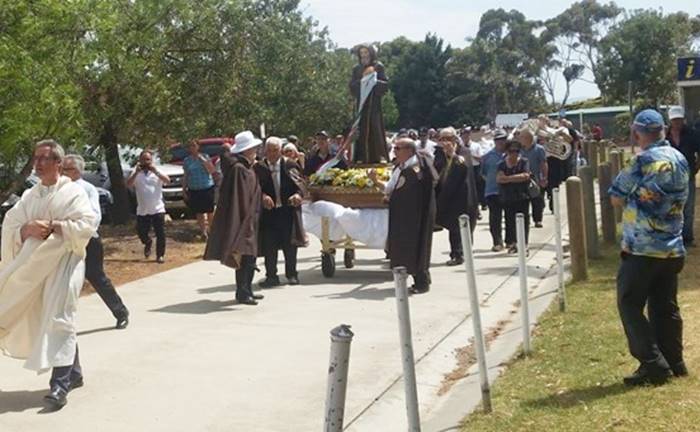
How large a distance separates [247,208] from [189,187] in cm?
663

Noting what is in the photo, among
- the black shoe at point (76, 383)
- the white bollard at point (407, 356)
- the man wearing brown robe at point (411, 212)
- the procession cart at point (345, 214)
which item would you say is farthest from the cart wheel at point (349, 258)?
the white bollard at point (407, 356)

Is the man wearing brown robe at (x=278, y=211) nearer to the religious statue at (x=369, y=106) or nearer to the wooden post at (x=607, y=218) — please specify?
the religious statue at (x=369, y=106)

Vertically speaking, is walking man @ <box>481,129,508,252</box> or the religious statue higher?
the religious statue

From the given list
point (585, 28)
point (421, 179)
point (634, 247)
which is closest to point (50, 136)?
point (421, 179)

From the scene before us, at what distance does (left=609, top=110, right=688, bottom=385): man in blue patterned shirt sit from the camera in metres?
6.69

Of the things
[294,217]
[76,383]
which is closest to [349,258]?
[294,217]

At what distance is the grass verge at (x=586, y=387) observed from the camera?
20.5 ft

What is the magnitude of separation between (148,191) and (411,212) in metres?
5.17

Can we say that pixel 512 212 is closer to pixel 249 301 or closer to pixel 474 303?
pixel 249 301

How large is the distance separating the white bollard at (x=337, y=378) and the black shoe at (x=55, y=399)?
11.6ft

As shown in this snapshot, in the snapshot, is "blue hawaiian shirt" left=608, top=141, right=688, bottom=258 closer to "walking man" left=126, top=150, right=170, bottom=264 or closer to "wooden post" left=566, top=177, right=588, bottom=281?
"wooden post" left=566, top=177, right=588, bottom=281

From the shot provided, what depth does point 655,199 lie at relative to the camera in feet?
21.9

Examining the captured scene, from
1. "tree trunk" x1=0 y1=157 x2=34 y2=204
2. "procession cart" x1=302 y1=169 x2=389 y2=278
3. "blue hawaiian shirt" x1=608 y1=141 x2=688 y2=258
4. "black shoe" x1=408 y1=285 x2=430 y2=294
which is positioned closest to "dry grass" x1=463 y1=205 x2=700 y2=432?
"blue hawaiian shirt" x1=608 y1=141 x2=688 y2=258

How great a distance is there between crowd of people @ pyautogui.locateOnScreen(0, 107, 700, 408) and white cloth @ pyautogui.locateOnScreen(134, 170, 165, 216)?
0.06 feet
